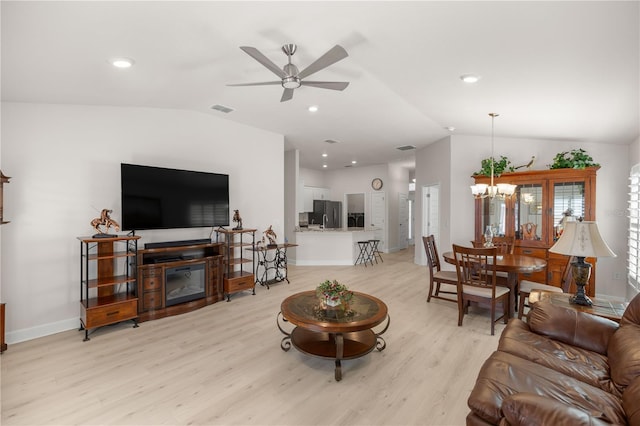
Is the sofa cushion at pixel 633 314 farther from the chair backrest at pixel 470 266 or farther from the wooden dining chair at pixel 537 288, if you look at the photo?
the wooden dining chair at pixel 537 288

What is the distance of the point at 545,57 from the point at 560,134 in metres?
3.19

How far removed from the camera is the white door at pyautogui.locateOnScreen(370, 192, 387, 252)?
31.5 ft

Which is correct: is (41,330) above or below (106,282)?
below

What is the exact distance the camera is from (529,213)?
197 inches

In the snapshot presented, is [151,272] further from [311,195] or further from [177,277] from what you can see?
[311,195]

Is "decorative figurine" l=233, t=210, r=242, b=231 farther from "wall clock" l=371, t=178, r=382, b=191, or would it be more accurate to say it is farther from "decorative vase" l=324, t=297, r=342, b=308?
"wall clock" l=371, t=178, r=382, b=191

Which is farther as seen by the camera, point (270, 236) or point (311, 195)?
point (311, 195)

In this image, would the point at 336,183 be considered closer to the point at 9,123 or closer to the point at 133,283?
the point at 133,283

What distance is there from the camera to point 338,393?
2.35m

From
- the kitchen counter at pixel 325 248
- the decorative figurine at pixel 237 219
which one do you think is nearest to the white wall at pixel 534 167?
the kitchen counter at pixel 325 248

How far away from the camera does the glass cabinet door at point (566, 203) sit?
15.1 feet

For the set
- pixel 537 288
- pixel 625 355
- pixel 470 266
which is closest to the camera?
pixel 625 355

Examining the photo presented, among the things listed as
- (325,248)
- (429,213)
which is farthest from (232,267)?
(429,213)

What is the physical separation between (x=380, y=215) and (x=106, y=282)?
7662 millimetres
